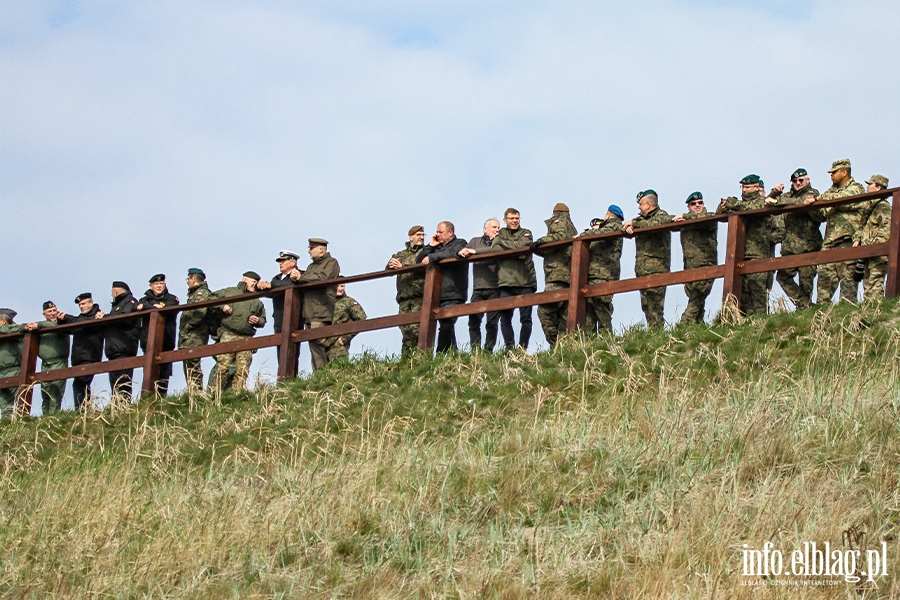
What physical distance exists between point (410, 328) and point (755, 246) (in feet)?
12.9

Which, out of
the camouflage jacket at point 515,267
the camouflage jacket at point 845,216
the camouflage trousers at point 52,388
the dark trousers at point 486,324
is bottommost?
the camouflage trousers at point 52,388

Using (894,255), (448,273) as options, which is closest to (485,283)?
(448,273)

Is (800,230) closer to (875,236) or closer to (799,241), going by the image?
(799,241)

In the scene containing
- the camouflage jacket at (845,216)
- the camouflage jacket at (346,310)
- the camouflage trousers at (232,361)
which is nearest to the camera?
the camouflage jacket at (845,216)

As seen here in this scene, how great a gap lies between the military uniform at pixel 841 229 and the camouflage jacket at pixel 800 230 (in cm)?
10

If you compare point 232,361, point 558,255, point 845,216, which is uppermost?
point 845,216

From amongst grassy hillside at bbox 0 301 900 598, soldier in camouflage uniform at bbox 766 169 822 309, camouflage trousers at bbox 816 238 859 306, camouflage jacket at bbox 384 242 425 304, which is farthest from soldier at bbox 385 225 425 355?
camouflage trousers at bbox 816 238 859 306

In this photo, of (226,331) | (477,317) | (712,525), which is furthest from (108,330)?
(712,525)

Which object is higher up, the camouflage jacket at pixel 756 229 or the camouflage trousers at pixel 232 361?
the camouflage jacket at pixel 756 229

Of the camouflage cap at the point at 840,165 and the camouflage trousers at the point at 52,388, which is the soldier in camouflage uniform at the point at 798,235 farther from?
the camouflage trousers at the point at 52,388

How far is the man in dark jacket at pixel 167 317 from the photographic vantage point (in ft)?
52.0

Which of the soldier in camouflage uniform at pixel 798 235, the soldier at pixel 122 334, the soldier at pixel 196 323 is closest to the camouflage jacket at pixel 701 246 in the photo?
the soldier in camouflage uniform at pixel 798 235

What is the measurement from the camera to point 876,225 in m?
14.1

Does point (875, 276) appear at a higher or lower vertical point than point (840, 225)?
lower
